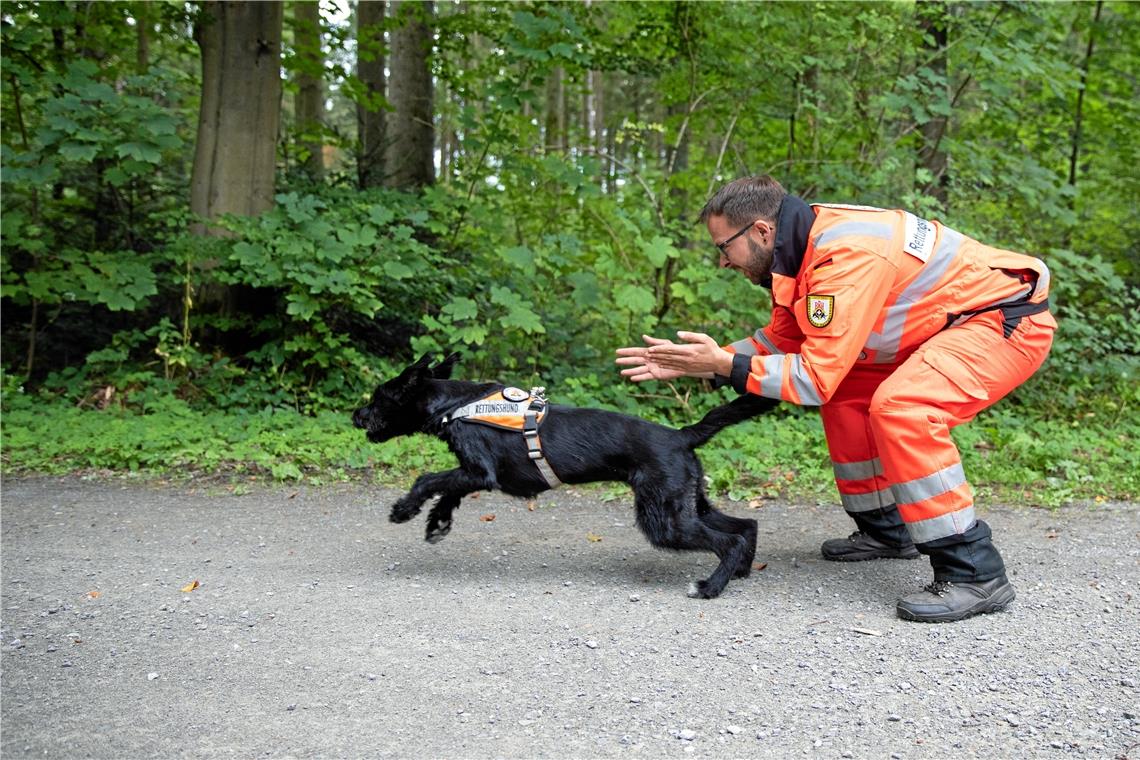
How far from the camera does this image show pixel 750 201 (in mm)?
4125

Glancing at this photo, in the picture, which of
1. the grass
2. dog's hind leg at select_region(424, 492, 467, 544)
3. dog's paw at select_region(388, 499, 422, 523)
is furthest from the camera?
the grass

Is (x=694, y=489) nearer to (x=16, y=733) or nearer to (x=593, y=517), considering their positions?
(x=593, y=517)

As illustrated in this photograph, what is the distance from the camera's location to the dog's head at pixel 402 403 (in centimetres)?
482

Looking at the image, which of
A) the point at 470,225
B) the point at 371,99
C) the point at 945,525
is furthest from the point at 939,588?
the point at 371,99

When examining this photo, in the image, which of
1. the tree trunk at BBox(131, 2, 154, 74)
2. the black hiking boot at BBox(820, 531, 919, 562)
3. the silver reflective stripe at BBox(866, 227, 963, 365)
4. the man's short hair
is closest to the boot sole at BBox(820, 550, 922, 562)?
the black hiking boot at BBox(820, 531, 919, 562)

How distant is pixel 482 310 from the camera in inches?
356

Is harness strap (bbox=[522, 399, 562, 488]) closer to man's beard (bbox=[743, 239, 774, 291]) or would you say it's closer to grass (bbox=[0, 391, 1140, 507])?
man's beard (bbox=[743, 239, 774, 291])

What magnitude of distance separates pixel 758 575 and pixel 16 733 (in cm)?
323

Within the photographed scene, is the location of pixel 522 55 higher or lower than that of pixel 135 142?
higher

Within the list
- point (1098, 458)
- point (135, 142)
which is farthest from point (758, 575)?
point (135, 142)

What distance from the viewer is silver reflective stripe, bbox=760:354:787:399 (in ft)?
13.0

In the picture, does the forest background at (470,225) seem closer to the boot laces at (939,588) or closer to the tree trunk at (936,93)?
the tree trunk at (936,93)

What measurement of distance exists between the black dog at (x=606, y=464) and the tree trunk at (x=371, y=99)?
620cm

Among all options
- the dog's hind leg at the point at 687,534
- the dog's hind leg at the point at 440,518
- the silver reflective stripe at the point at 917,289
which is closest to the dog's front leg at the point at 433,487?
the dog's hind leg at the point at 440,518
